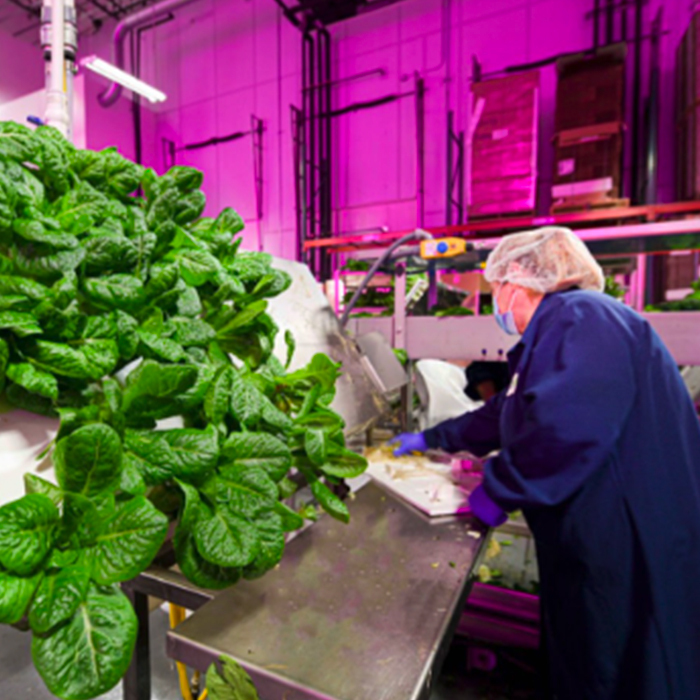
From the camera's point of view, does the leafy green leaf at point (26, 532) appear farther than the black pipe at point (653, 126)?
No

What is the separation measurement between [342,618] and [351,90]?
6.75 m

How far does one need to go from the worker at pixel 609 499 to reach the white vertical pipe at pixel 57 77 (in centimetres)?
165

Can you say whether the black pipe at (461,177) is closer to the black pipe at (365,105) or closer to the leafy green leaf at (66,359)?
the black pipe at (365,105)

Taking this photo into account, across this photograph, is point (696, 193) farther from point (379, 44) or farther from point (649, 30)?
point (379, 44)

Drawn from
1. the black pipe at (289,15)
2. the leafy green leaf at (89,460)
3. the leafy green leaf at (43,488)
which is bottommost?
the leafy green leaf at (43,488)

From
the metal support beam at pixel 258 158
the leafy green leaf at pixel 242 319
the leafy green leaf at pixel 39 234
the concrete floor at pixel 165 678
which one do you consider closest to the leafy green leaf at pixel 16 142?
the leafy green leaf at pixel 39 234

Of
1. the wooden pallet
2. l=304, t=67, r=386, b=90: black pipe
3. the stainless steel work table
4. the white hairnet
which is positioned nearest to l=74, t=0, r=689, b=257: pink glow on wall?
l=304, t=67, r=386, b=90: black pipe

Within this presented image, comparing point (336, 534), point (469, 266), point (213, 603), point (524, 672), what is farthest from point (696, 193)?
point (213, 603)

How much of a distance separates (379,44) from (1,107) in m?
5.42

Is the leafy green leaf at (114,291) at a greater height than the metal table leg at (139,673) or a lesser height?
greater

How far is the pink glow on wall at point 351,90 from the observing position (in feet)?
17.3

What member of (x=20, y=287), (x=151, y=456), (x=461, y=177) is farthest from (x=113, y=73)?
(x=151, y=456)

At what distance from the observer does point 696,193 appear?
3947mm

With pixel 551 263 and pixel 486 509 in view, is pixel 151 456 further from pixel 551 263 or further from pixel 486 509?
→ pixel 551 263
